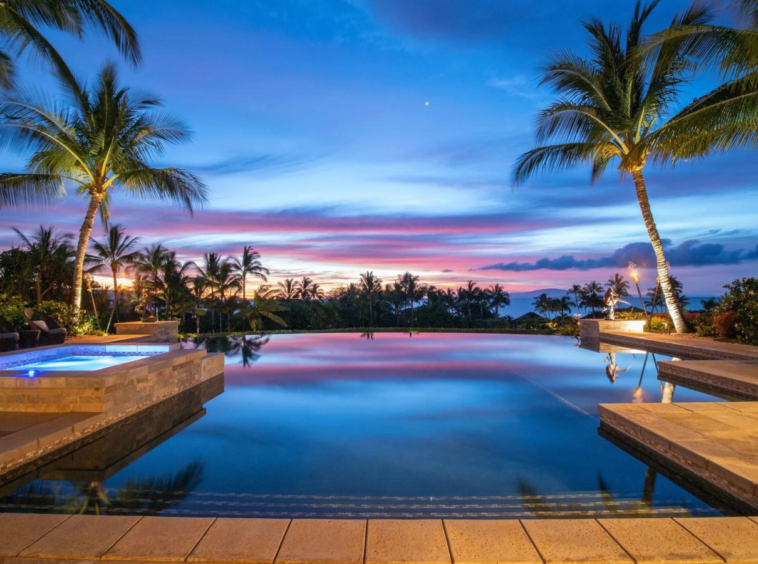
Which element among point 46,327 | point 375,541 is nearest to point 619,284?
point 46,327

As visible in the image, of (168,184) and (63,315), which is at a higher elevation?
(168,184)

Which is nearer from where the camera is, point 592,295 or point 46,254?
point 46,254

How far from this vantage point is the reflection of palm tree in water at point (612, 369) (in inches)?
293

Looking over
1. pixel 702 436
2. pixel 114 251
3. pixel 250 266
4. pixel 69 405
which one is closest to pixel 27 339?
pixel 69 405

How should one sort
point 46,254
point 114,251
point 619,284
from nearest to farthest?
point 46,254
point 114,251
point 619,284

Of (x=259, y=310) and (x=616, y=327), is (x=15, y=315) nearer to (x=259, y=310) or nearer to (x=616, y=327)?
(x=259, y=310)

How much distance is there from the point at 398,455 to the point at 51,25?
8868 millimetres

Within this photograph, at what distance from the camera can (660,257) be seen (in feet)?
38.1

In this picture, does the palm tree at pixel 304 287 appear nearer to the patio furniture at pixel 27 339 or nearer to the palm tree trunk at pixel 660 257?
the patio furniture at pixel 27 339

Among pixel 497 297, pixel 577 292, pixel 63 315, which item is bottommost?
pixel 63 315

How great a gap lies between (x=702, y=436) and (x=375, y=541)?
304 cm

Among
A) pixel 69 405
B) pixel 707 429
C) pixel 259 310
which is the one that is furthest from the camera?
pixel 259 310

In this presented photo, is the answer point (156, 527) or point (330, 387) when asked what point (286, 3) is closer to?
point (330, 387)

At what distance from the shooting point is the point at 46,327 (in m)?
9.23
